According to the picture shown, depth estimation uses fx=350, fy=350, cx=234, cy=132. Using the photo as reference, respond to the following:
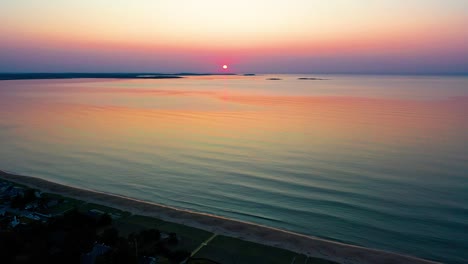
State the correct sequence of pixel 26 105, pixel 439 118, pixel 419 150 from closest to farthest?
pixel 419 150
pixel 439 118
pixel 26 105

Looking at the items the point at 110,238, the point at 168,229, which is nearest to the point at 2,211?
the point at 110,238

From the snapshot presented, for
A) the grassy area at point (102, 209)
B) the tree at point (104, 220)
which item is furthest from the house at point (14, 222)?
the tree at point (104, 220)

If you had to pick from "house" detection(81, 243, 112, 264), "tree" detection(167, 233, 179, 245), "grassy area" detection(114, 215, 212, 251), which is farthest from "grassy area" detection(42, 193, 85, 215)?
"tree" detection(167, 233, 179, 245)

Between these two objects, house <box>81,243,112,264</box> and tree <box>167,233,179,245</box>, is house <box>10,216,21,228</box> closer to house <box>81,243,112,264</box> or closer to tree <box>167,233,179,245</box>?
house <box>81,243,112,264</box>

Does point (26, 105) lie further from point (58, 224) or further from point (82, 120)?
point (58, 224)

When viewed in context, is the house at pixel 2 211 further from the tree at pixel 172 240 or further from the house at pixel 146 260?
the house at pixel 146 260

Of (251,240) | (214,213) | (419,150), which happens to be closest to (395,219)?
(251,240)
